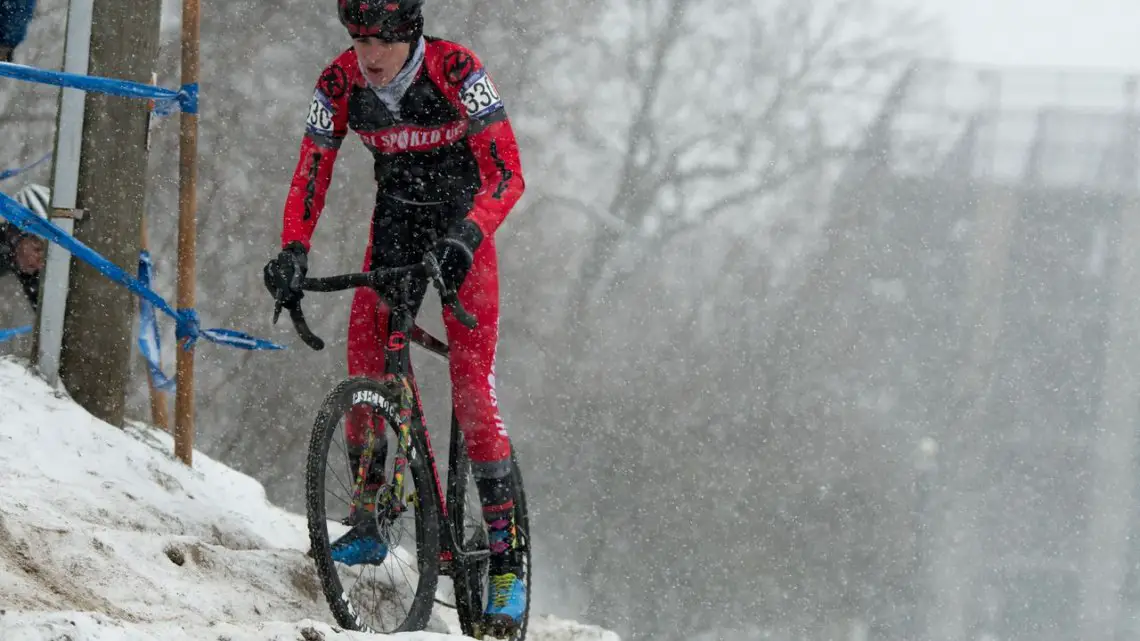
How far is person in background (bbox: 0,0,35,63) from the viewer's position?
598cm

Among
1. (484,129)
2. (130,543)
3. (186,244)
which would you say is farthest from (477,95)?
(186,244)

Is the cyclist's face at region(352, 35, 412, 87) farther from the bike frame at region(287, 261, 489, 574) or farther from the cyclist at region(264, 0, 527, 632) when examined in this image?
the bike frame at region(287, 261, 489, 574)

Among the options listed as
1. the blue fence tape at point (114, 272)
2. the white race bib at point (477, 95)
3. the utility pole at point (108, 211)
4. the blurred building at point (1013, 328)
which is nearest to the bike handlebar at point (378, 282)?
the white race bib at point (477, 95)

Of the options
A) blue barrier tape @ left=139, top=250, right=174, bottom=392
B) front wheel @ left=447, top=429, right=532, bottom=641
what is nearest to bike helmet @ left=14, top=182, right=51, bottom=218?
blue barrier tape @ left=139, top=250, right=174, bottom=392

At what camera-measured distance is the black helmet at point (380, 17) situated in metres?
4.35

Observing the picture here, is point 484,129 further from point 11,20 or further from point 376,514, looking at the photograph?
point 11,20

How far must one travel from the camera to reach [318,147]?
4824 mm

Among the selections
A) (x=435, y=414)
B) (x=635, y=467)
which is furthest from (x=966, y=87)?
(x=435, y=414)

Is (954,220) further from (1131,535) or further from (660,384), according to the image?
(660,384)

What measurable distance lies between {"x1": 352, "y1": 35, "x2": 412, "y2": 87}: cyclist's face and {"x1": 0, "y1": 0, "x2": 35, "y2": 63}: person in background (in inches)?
91.0

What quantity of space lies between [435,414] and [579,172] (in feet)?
35.6

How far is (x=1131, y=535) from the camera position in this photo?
5138cm

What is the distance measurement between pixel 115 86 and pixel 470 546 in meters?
Result: 2.45

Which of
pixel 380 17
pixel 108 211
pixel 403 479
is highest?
pixel 380 17
